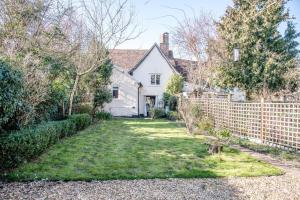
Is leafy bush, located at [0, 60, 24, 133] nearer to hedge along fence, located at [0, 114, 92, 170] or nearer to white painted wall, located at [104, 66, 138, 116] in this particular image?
hedge along fence, located at [0, 114, 92, 170]

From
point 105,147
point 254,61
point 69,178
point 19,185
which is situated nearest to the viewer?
point 19,185

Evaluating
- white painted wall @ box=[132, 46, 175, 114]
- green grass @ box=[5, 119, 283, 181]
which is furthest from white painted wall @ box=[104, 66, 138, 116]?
green grass @ box=[5, 119, 283, 181]

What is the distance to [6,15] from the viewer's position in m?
12.6

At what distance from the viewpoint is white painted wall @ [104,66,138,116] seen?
31.1 meters

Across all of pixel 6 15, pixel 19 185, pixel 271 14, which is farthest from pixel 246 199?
pixel 271 14

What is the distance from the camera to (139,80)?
108 feet

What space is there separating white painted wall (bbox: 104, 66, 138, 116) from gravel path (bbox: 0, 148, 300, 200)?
24.3 metres

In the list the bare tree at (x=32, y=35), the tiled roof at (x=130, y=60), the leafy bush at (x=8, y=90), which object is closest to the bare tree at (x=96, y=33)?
the bare tree at (x=32, y=35)

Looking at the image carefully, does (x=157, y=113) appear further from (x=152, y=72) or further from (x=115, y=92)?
(x=152, y=72)

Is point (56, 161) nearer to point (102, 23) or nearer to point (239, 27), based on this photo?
point (102, 23)

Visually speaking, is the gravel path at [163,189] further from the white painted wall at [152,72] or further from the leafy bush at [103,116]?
the white painted wall at [152,72]

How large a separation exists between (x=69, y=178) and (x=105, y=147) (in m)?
4.69

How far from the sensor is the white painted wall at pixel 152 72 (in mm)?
32750

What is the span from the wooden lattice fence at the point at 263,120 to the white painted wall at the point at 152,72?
15.2 meters
